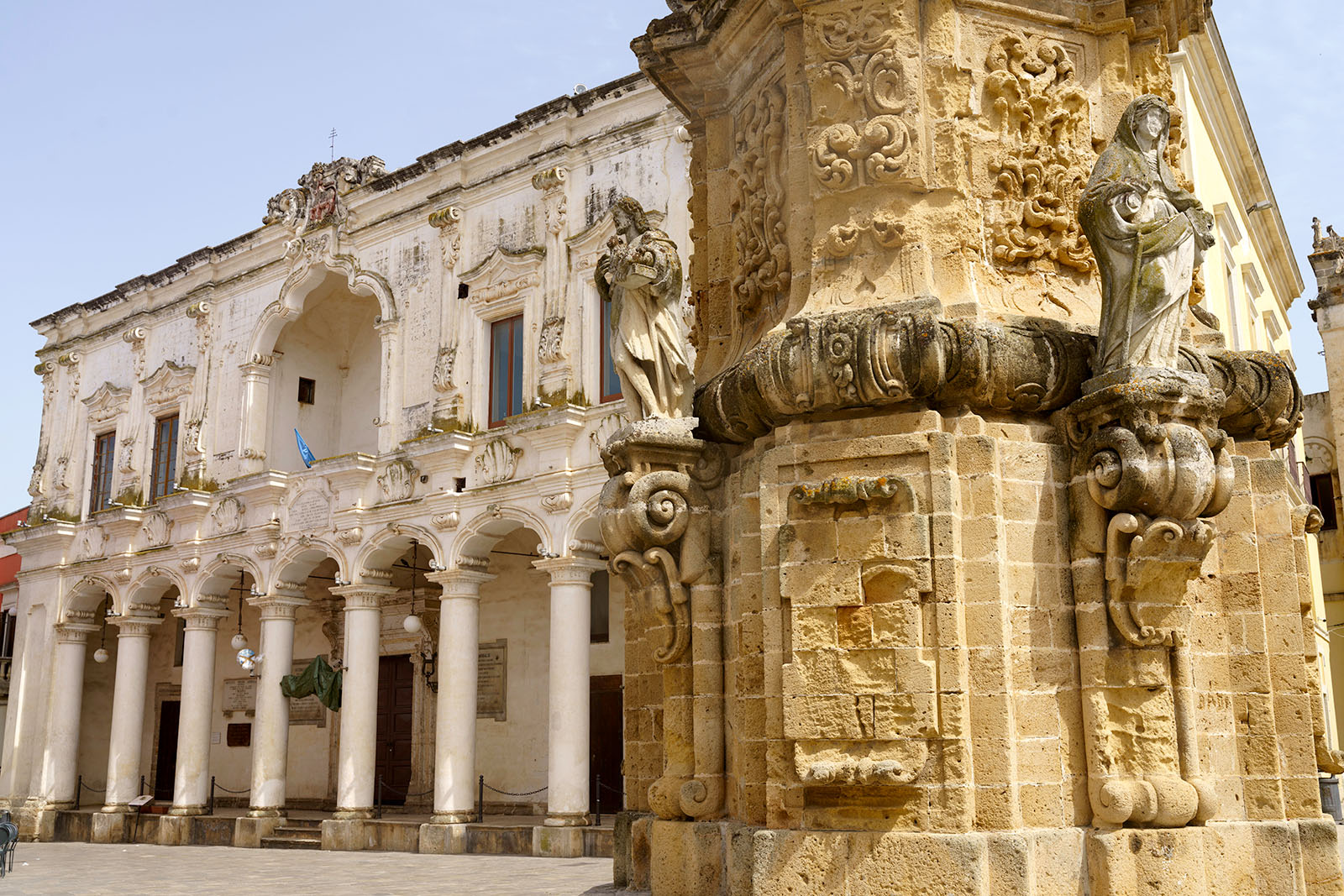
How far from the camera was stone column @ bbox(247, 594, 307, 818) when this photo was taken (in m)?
19.4

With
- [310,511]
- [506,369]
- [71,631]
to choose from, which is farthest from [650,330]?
[71,631]

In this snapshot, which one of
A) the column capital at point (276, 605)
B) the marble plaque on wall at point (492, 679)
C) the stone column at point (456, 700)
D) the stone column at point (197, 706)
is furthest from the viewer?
the stone column at point (197, 706)

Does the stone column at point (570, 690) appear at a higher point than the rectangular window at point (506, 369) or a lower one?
lower

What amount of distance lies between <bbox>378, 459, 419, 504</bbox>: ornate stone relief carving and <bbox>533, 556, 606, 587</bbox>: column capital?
2.73m

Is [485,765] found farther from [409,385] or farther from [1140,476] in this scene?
[1140,476]

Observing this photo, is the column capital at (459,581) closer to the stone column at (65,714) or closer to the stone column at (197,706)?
the stone column at (197,706)

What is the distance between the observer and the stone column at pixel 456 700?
55.8 ft

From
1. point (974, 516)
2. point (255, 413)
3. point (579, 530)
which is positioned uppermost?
point (255, 413)

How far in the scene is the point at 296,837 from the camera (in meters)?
18.7

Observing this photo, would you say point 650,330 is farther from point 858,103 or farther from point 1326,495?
point 1326,495

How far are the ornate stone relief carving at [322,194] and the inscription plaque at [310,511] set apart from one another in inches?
176

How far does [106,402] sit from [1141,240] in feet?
75.0

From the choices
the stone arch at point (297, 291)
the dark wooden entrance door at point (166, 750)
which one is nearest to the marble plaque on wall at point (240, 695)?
the dark wooden entrance door at point (166, 750)

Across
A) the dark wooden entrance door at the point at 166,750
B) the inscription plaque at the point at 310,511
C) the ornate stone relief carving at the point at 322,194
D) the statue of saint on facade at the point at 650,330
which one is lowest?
the dark wooden entrance door at the point at 166,750
